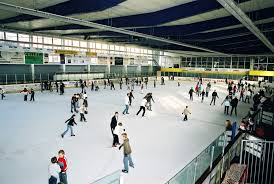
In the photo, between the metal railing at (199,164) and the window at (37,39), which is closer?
the metal railing at (199,164)

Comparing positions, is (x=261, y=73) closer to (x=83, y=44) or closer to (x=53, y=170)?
(x=83, y=44)

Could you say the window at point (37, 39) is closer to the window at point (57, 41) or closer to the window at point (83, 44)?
the window at point (57, 41)

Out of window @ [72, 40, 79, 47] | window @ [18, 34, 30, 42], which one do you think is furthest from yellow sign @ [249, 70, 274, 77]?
window @ [18, 34, 30, 42]

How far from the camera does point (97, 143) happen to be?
9.49m

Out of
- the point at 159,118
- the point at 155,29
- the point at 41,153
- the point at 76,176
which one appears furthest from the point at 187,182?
the point at 155,29

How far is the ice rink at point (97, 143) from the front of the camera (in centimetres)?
692

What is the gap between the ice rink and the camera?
22.7 feet

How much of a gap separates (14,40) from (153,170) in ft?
95.0

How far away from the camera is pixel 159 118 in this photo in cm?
1442

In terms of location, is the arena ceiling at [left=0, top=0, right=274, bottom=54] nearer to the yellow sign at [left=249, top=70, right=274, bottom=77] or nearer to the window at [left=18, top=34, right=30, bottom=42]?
the window at [left=18, top=34, right=30, bottom=42]

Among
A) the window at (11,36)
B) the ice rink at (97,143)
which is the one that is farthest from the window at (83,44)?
the ice rink at (97,143)

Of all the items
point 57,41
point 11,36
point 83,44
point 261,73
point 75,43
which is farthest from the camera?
point 261,73

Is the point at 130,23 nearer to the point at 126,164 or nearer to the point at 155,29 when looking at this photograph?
the point at 155,29

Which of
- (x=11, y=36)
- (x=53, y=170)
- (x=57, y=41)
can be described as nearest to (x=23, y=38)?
(x=11, y=36)
